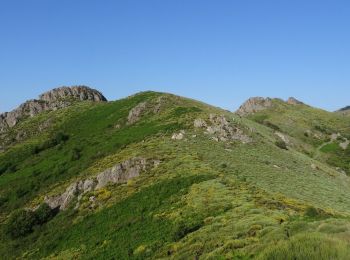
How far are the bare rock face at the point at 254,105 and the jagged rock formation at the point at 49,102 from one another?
73.9m

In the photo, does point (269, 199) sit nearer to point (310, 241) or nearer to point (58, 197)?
point (310, 241)

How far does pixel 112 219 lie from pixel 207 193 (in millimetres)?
10281

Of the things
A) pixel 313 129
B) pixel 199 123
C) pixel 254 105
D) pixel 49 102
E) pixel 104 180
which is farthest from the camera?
pixel 254 105

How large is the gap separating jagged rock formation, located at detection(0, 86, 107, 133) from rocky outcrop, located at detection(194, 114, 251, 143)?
59.1 metres

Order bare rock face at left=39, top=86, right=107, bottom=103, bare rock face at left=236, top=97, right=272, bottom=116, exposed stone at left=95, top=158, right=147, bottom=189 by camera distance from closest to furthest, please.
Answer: exposed stone at left=95, top=158, right=147, bottom=189 → bare rock face at left=39, top=86, right=107, bottom=103 → bare rock face at left=236, top=97, right=272, bottom=116

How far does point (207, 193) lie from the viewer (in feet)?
141

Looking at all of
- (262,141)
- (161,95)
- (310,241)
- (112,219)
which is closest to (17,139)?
(161,95)

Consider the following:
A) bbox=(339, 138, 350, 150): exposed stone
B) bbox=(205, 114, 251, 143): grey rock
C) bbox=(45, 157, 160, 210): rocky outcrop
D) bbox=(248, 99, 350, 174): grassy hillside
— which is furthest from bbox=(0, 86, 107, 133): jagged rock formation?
bbox=(339, 138, 350, 150): exposed stone

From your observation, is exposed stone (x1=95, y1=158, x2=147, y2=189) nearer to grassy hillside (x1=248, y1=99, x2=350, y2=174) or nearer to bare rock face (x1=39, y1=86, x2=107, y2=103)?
grassy hillside (x1=248, y1=99, x2=350, y2=174)

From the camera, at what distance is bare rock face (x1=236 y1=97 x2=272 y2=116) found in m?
184

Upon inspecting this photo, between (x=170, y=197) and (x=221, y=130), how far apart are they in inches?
1179

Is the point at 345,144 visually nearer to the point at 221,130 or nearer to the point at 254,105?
the point at 254,105

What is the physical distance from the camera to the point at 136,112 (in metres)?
91.3

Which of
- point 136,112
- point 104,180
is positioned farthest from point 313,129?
point 104,180
